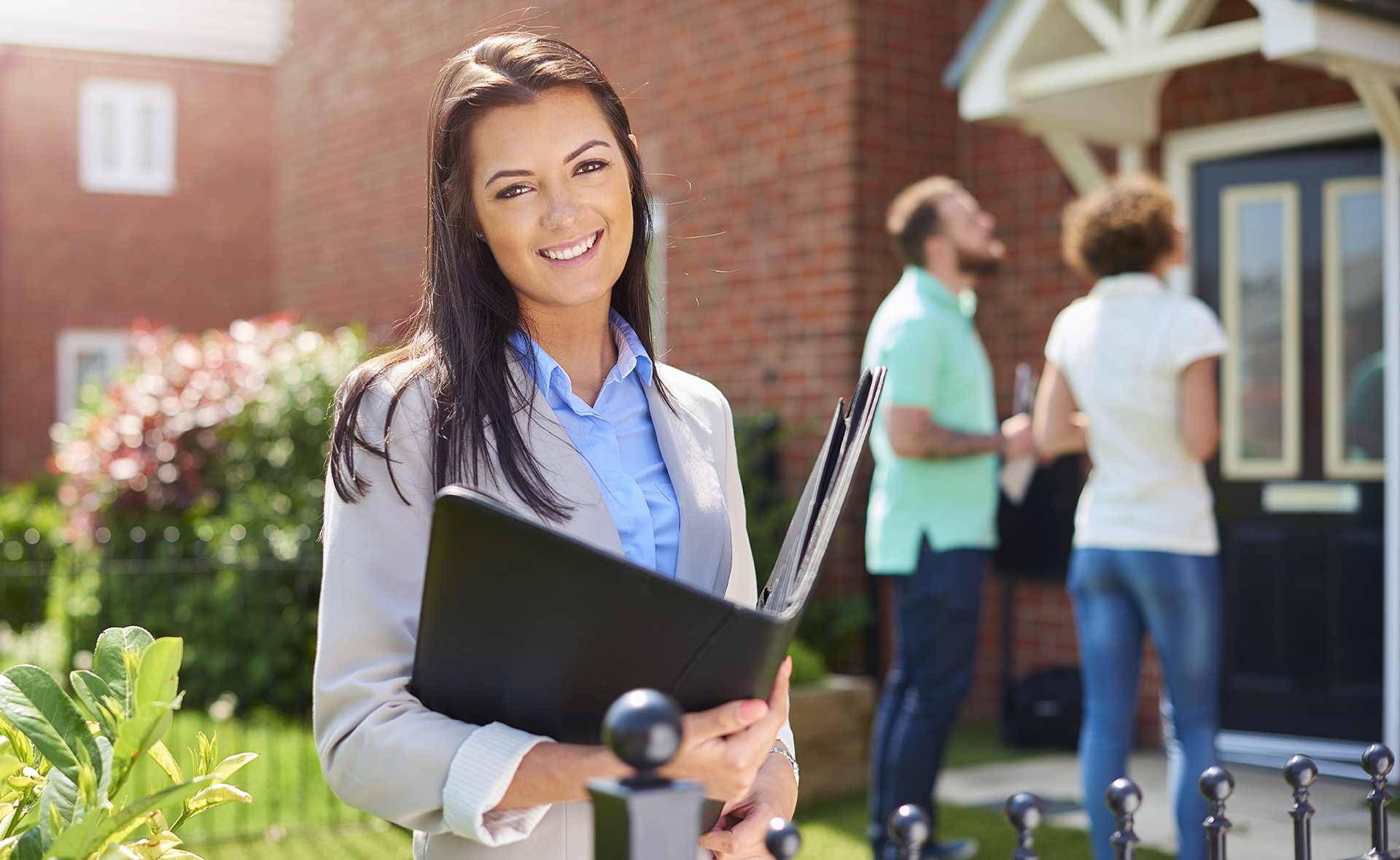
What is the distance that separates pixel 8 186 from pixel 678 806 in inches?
645

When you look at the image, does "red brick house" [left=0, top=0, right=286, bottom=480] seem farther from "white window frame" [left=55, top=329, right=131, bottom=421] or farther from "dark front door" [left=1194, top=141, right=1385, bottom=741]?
"dark front door" [left=1194, top=141, right=1385, bottom=741]

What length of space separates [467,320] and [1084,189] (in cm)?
513

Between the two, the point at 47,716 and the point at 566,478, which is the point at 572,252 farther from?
the point at 47,716

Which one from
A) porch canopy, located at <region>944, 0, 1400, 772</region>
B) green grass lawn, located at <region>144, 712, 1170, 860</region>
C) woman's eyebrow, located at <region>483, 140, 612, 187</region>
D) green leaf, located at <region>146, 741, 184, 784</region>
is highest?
porch canopy, located at <region>944, 0, 1400, 772</region>

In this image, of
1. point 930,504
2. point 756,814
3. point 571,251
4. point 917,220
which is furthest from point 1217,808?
point 917,220

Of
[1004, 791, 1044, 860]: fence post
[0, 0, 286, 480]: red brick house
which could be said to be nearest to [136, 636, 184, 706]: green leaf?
[1004, 791, 1044, 860]: fence post

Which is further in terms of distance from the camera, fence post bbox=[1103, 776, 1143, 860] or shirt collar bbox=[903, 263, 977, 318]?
shirt collar bbox=[903, 263, 977, 318]

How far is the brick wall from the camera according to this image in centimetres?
1492

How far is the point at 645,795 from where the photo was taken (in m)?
1.07

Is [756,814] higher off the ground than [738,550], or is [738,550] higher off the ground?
[738,550]

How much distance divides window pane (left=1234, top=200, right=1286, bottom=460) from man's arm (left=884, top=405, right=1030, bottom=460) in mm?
2278

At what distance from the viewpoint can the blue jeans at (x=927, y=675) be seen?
4.08 m

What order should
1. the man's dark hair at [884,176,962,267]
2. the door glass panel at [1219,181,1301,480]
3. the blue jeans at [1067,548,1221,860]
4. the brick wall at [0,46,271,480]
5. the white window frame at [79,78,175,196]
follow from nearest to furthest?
the blue jeans at [1067,548,1221,860] → the man's dark hair at [884,176,962,267] → the door glass panel at [1219,181,1301,480] → the brick wall at [0,46,271,480] → the white window frame at [79,78,175,196]

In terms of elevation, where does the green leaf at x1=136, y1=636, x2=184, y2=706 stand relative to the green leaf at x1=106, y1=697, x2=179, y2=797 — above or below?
above
